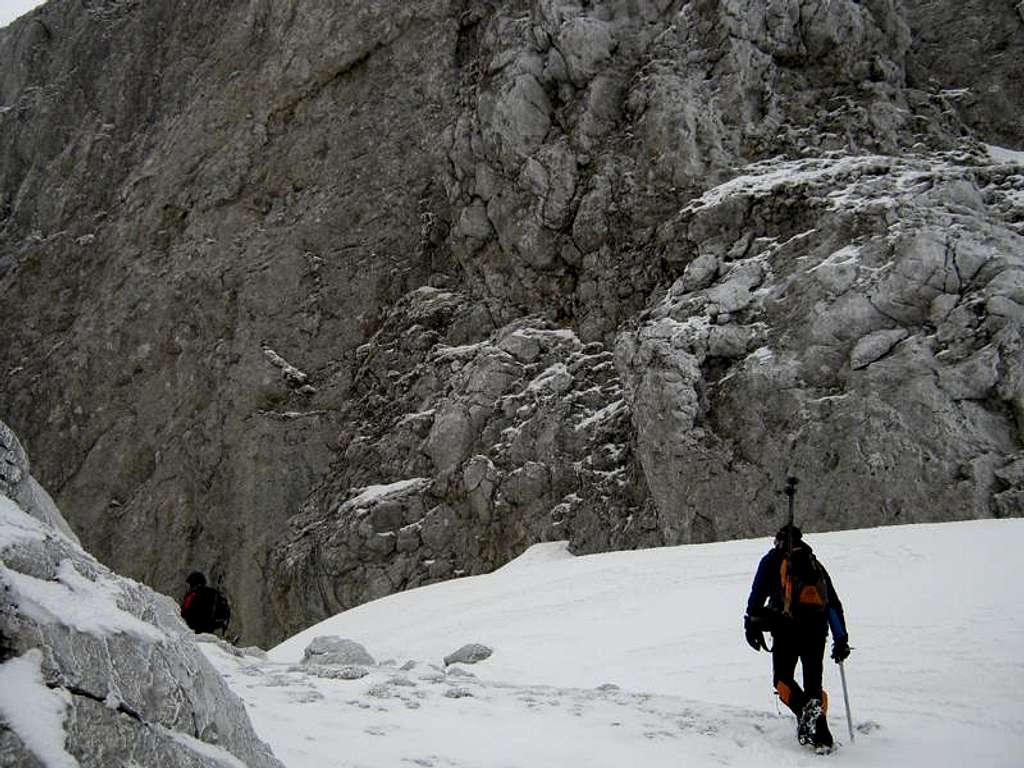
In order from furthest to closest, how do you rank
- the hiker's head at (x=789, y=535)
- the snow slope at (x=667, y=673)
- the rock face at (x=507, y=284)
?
the rock face at (x=507, y=284)
the hiker's head at (x=789, y=535)
the snow slope at (x=667, y=673)

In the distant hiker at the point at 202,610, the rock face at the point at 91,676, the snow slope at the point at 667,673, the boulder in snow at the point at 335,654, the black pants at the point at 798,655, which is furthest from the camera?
the distant hiker at the point at 202,610

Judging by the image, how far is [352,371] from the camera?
28984mm

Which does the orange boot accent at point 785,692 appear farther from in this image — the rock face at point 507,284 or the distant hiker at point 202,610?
the rock face at point 507,284

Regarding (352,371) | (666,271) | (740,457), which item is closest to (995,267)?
(740,457)

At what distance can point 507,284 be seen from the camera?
26.5m

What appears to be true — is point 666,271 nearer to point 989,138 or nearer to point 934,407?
point 934,407

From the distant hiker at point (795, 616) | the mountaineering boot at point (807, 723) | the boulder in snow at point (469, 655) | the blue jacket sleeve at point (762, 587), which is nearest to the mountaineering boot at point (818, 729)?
the mountaineering boot at point (807, 723)

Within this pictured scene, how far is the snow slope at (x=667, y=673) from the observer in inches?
209

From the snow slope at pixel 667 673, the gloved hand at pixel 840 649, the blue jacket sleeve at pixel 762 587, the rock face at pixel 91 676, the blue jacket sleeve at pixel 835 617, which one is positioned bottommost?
the snow slope at pixel 667 673

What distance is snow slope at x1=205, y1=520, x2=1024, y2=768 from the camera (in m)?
5.30

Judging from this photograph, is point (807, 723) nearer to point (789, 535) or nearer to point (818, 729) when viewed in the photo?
point (818, 729)

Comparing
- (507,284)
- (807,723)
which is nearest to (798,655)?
(807,723)

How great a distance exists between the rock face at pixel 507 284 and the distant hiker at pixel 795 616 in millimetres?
11149

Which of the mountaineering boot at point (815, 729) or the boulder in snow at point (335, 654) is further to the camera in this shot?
the boulder in snow at point (335, 654)
